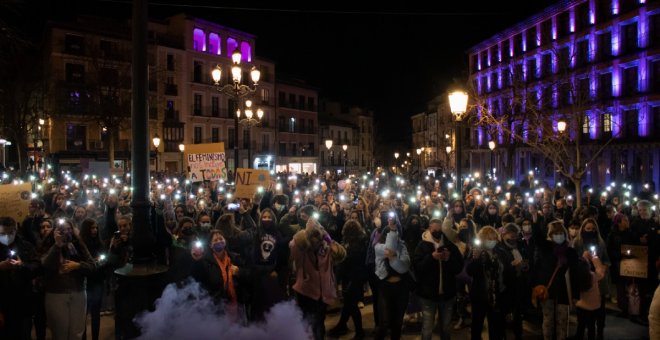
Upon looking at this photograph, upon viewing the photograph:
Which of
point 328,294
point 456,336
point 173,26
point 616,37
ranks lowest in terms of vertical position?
point 456,336

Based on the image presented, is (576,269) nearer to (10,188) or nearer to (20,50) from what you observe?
(20,50)

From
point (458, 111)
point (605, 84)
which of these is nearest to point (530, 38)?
point (605, 84)

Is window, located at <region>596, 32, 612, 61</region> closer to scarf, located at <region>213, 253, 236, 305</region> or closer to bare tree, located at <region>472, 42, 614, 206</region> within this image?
bare tree, located at <region>472, 42, 614, 206</region>

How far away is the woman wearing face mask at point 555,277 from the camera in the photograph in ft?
22.2

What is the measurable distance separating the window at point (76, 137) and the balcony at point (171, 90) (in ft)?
30.3

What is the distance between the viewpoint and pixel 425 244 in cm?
672

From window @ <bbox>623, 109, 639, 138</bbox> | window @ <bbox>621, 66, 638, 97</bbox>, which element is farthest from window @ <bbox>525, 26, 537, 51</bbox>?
window @ <bbox>623, 109, 639, 138</bbox>

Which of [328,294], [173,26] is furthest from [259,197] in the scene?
[173,26]

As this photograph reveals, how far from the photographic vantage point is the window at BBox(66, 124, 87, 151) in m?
45.3

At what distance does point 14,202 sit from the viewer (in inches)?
359

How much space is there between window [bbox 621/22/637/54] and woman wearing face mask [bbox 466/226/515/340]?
40183mm

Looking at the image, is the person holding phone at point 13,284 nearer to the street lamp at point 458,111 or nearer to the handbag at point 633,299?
the street lamp at point 458,111

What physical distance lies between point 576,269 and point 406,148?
9180 cm

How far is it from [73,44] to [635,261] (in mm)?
46724
